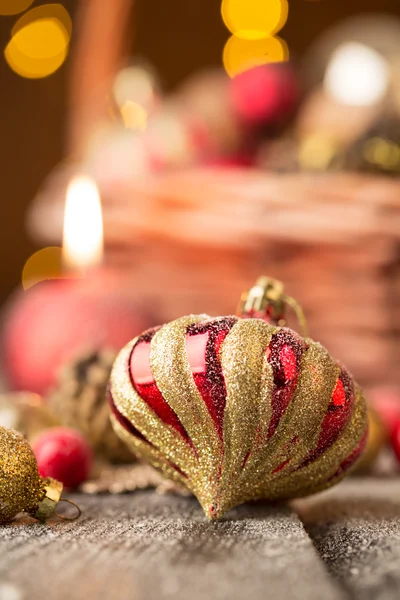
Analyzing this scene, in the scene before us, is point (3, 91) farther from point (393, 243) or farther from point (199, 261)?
point (393, 243)

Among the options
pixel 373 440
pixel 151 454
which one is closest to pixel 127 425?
pixel 151 454

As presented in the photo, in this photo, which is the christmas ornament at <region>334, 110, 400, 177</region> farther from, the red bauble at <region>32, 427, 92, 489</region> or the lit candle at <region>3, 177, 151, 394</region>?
the red bauble at <region>32, 427, 92, 489</region>

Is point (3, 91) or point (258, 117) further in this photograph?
point (3, 91)

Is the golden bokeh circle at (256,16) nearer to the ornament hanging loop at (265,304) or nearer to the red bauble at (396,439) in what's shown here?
the red bauble at (396,439)

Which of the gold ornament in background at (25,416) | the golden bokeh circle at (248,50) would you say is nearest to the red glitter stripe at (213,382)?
the gold ornament in background at (25,416)

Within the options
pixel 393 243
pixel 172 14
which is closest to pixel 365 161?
pixel 393 243

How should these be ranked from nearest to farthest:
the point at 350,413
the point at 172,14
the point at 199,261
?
the point at 350,413, the point at 199,261, the point at 172,14
